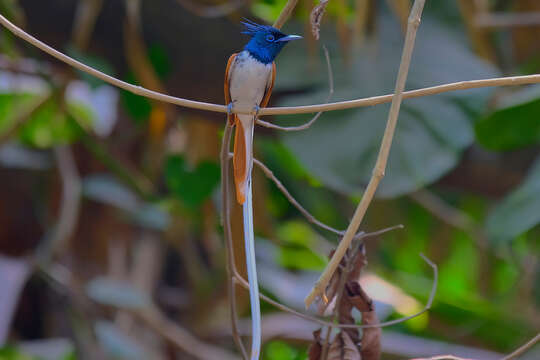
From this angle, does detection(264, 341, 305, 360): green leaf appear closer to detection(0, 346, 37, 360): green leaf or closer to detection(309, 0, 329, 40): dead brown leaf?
detection(0, 346, 37, 360): green leaf

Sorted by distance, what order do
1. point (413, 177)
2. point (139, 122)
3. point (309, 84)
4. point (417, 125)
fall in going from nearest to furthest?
point (413, 177)
point (417, 125)
point (309, 84)
point (139, 122)

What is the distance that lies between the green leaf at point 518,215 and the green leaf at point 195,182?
0.75 m

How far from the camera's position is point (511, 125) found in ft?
5.09

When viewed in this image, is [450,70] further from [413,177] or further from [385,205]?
[385,205]

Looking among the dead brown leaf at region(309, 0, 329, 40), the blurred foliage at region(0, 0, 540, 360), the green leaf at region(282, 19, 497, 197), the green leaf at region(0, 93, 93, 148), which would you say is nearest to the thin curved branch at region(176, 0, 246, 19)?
the blurred foliage at region(0, 0, 540, 360)

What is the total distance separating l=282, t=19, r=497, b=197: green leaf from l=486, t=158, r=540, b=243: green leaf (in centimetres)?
17

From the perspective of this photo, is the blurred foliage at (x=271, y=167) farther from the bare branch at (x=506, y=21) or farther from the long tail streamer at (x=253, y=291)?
the long tail streamer at (x=253, y=291)

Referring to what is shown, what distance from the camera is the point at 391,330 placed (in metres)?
2.23

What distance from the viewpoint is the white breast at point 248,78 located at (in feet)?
2.56

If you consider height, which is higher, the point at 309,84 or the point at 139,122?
the point at 309,84

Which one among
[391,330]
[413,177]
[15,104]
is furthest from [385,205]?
[15,104]

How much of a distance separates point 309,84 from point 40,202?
3.45 feet

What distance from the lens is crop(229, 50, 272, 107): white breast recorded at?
2.56 feet

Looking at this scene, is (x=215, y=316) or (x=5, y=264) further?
(x=215, y=316)
